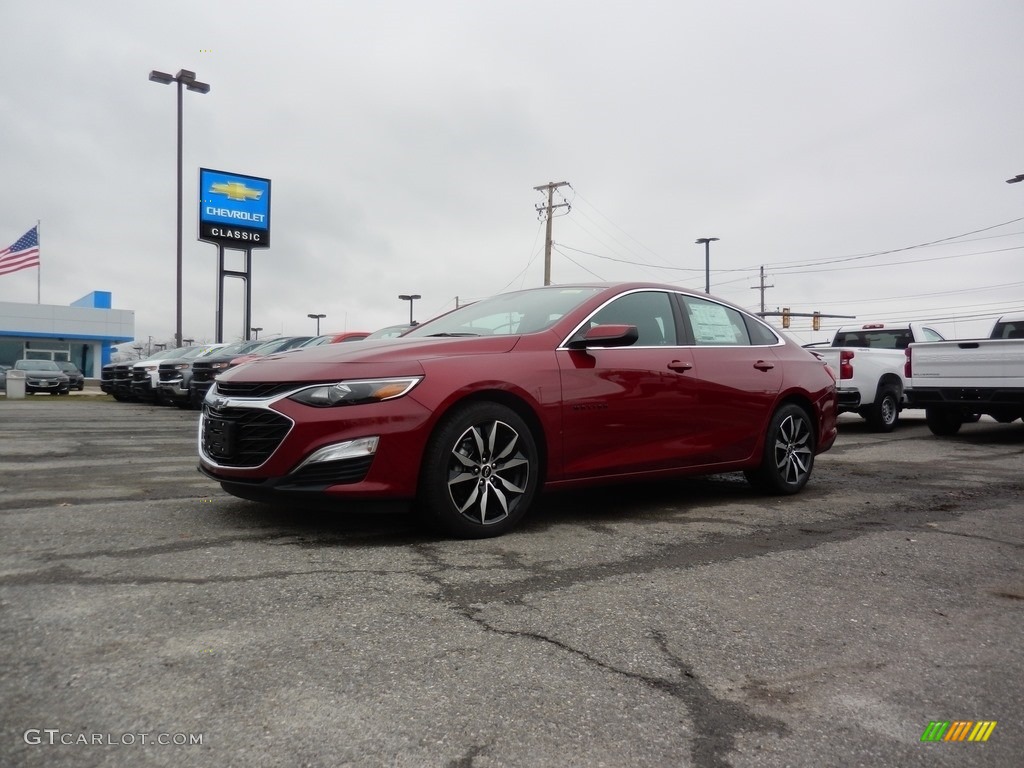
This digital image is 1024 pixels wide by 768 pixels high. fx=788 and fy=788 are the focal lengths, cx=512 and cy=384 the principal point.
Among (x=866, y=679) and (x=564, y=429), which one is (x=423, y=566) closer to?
(x=564, y=429)

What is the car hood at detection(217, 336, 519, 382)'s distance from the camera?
13.5ft

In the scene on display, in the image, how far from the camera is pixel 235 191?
30984mm

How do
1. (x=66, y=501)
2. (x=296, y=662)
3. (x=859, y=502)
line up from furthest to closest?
(x=859, y=502)
(x=66, y=501)
(x=296, y=662)

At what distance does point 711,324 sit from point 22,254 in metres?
38.9

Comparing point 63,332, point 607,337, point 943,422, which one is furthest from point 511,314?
point 63,332

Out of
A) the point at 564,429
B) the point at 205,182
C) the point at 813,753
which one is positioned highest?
the point at 205,182

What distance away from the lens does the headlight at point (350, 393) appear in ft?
13.2

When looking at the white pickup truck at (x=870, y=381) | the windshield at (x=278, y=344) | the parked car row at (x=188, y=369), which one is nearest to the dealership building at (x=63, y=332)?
the parked car row at (x=188, y=369)

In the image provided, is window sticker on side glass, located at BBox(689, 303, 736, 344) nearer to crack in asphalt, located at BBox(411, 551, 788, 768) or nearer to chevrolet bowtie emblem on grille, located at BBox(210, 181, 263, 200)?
crack in asphalt, located at BBox(411, 551, 788, 768)

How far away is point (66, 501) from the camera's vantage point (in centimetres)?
520

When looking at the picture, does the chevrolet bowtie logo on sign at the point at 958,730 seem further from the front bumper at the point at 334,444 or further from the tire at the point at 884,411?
the tire at the point at 884,411

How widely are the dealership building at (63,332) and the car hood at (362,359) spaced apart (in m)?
51.6

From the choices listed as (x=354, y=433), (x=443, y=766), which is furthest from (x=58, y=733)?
(x=354, y=433)

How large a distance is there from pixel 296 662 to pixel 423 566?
3.93ft
